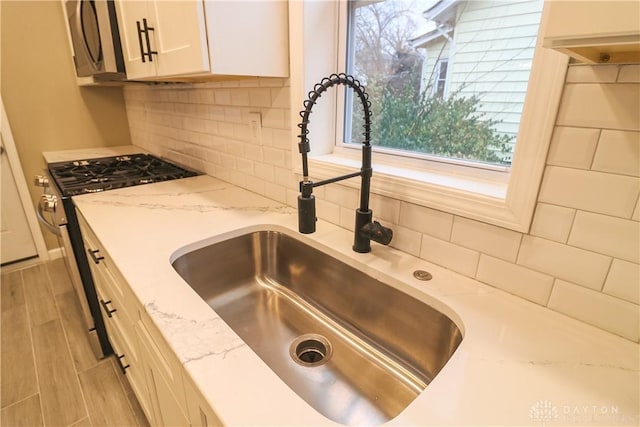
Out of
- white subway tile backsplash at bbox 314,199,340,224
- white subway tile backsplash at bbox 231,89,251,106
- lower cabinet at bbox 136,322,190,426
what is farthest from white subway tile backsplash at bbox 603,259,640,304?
white subway tile backsplash at bbox 231,89,251,106

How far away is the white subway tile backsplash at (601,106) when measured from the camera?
1.72 feet

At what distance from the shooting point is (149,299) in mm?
708

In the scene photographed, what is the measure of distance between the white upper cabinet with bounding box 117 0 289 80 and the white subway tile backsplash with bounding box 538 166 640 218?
0.85 metres

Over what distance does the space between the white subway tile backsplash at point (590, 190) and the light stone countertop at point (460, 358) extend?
Answer: 0.78ft

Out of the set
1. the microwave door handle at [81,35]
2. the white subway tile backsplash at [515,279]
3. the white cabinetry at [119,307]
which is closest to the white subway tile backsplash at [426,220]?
the white subway tile backsplash at [515,279]

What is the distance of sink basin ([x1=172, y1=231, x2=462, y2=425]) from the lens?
750mm

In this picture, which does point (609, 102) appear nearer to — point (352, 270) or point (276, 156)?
point (352, 270)

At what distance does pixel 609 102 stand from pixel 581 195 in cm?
16

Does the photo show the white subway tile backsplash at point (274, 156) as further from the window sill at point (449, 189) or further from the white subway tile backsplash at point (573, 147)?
the white subway tile backsplash at point (573, 147)

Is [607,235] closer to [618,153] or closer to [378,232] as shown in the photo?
[618,153]

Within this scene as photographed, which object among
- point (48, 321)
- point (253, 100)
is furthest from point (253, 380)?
point (48, 321)

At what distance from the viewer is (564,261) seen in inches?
25.5

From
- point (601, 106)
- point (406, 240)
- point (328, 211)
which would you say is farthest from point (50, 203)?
point (601, 106)

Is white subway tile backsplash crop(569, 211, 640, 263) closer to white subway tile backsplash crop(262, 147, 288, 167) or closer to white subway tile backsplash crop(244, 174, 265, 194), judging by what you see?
white subway tile backsplash crop(262, 147, 288, 167)
